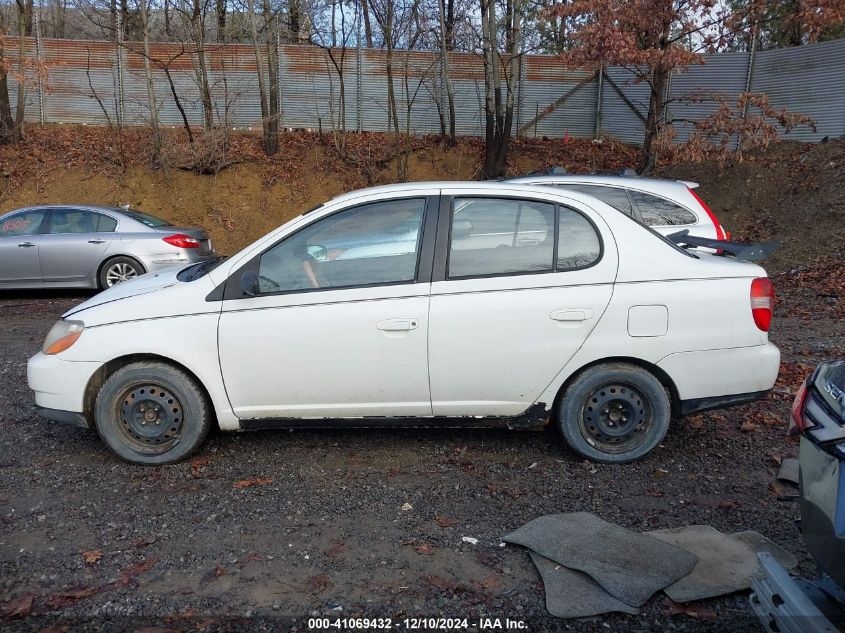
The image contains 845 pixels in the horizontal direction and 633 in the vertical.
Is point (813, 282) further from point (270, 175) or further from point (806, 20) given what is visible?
point (270, 175)

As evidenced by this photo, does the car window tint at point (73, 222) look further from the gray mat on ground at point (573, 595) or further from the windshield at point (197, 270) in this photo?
→ the gray mat on ground at point (573, 595)

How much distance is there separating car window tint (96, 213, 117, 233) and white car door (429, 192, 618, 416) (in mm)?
8346

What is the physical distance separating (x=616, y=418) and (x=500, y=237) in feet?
4.55

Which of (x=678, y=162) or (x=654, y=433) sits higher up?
(x=678, y=162)

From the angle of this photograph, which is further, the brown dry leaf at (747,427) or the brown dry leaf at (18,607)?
the brown dry leaf at (747,427)

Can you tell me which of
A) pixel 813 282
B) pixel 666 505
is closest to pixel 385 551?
pixel 666 505

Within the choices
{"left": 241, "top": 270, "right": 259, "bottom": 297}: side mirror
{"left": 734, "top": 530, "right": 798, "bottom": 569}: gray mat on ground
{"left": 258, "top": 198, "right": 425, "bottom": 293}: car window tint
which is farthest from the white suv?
{"left": 734, "top": 530, "right": 798, "bottom": 569}: gray mat on ground

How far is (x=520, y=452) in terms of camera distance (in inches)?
196

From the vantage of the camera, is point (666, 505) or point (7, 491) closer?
point (666, 505)

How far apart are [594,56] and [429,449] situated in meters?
10.5

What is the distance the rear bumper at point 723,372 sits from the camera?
181 inches

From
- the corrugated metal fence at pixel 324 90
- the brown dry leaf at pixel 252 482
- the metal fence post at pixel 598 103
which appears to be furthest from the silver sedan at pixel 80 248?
the metal fence post at pixel 598 103

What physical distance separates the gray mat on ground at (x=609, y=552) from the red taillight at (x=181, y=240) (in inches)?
350

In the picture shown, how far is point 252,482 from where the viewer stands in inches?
179
